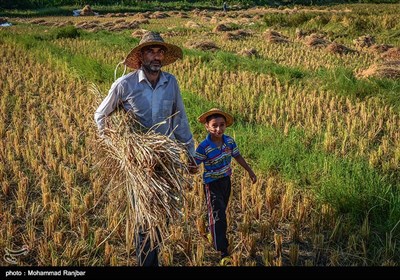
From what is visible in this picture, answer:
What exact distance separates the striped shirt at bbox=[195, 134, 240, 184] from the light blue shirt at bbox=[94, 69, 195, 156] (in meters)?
0.12

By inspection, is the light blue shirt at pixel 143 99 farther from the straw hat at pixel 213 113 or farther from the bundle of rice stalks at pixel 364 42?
the bundle of rice stalks at pixel 364 42

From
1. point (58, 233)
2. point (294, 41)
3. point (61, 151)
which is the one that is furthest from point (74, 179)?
point (294, 41)

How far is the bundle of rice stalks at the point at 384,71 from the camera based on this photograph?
763 centimetres

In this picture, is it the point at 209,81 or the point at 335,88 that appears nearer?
the point at 335,88

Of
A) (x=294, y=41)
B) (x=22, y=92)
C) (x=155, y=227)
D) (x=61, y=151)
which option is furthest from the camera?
(x=294, y=41)

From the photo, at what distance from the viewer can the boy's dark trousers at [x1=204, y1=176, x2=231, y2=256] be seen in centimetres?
288

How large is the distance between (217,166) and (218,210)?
317 millimetres

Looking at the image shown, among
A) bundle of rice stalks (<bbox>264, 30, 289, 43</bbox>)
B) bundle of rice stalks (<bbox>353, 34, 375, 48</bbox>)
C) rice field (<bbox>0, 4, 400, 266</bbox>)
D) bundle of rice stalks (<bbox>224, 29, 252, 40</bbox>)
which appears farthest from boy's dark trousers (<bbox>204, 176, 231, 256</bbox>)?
bundle of rice stalks (<bbox>224, 29, 252, 40</bbox>)

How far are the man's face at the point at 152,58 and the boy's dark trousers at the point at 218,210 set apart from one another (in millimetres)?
900

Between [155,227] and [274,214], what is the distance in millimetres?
1245

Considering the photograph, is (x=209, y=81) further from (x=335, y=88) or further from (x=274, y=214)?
(x=274, y=214)

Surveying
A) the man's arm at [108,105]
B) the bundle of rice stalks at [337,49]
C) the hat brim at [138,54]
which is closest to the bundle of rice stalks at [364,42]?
the bundle of rice stalks at [337,49]

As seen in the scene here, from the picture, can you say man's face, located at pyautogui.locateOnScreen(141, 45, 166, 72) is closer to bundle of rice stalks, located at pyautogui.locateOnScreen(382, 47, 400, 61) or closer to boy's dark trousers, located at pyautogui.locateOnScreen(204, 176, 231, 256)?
boy's dark trousers, located at pyautogui.locateOnScreen(204, 176, 231, 256)
